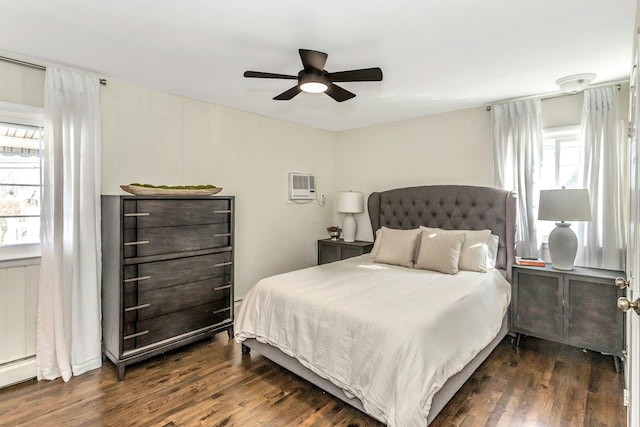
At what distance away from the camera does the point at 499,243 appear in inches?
132

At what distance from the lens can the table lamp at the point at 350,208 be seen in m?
4.48

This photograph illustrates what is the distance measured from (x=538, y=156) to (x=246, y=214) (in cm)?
312

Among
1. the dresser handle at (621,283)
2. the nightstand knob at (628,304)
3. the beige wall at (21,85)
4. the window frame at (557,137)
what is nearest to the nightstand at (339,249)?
the window frame at (557,137)

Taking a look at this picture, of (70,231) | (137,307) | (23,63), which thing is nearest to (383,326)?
(137,307)

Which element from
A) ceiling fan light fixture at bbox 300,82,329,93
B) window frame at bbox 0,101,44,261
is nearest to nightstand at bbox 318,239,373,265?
ceiling fan light fixture at bbox 300,82,329,93

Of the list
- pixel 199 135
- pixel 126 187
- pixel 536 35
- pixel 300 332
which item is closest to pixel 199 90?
pixel 199 135

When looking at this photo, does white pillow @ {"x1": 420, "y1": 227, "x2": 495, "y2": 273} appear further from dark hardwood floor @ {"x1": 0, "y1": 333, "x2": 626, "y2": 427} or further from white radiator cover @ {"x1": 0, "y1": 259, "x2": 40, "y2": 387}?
white radiator cover @ {"x1": 0, "y1": 259, "x2": 40, "y2": 387}

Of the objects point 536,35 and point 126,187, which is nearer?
point 536,35

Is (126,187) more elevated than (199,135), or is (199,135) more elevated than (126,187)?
(199,135)

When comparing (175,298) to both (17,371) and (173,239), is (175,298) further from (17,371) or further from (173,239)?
(17,371)

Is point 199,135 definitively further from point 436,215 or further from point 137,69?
point 436,215

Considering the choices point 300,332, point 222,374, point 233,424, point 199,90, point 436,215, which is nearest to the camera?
point 233,424

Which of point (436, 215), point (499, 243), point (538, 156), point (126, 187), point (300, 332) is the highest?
point (538, 156)

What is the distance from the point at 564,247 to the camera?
9.51ft
